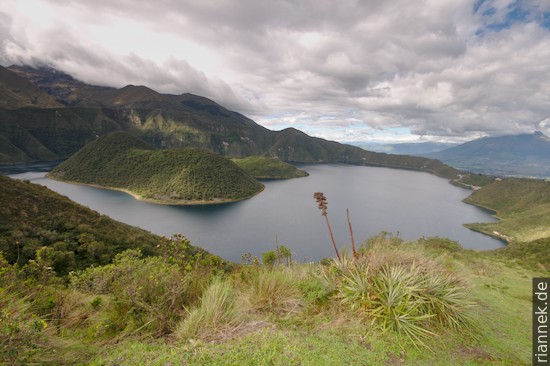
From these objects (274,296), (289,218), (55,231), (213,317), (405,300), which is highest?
(405,300)

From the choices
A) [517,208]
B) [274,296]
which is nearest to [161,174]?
[274,296]

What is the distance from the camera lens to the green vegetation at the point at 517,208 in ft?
268

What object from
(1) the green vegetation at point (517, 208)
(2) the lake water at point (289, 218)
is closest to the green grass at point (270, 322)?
(2) the lake water at point (289, 218)

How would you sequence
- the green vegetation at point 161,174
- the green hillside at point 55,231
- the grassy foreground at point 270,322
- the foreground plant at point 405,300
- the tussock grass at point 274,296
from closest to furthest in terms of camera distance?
the grassy foreground at point 270,322 → the foreground plant at point 405,300 → the tussock grass at point 274,296 → the green hillside at point 55,231 → the green vegetation at point 161,174

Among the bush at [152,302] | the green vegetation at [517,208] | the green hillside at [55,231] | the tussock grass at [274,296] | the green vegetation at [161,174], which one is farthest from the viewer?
the green vegetation at [161,174]

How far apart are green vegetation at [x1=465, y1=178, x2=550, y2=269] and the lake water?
592cm

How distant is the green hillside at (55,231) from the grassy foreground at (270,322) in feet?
63.4

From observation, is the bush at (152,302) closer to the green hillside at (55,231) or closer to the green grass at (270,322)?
the green grass at (270,322)

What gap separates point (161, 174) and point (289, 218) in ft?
236

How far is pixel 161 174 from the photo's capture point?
131000 mm

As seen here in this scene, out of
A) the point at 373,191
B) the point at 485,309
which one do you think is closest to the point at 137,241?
the point at 485,309

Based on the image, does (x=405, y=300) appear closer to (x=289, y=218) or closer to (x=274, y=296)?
(x=274, y=296)

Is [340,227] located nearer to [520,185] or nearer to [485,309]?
[485,309]

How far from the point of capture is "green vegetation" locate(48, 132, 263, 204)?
393ft
